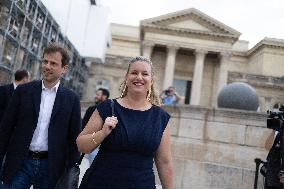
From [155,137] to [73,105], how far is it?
1.07m

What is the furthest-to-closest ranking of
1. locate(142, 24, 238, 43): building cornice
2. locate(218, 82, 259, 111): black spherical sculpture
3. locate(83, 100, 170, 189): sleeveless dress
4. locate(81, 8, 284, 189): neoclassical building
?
locate(81, 8, 284, 189): neoclassical building
locate(142, 24, 238, 43): building cornice
locate(218, 82, 259, 111): black spherical sculpture
locate(83, 100, 170, 189): sleeveless dress

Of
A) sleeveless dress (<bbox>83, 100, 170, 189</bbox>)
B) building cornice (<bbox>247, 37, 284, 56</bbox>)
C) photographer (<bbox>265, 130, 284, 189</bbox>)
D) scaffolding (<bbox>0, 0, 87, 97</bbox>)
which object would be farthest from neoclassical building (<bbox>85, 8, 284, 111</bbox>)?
sleeveless dress (<bbox>83, 100, 170, 189</bbox>)

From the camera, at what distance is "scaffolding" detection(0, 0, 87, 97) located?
11728 millimetres

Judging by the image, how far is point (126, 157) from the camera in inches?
93.2

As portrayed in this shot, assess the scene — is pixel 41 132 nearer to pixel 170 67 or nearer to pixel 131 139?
pixel 131 139

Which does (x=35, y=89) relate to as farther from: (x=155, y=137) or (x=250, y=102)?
(x=250, y=102)

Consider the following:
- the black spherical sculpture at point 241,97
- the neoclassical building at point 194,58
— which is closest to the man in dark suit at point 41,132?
the black spherical sculpture at point 241,97

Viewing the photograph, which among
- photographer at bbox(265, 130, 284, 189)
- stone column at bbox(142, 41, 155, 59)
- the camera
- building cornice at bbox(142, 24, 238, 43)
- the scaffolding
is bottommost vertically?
photographer at bbox(265, 130, 284, 189)

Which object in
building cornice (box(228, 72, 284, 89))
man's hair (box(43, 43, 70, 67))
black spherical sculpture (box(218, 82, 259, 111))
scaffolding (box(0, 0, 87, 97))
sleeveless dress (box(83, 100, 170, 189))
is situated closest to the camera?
sleeveless dress (box(83, 100, 170, 189))

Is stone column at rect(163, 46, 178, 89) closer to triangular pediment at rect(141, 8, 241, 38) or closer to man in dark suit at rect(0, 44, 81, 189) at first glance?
triangular pediment at rect(141, 8, 241, 38)

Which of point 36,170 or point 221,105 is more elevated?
point 221,105

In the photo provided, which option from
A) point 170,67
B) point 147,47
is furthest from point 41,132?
point 170,67

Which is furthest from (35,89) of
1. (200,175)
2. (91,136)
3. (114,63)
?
(114,63)

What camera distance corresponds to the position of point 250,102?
9.52 meters
